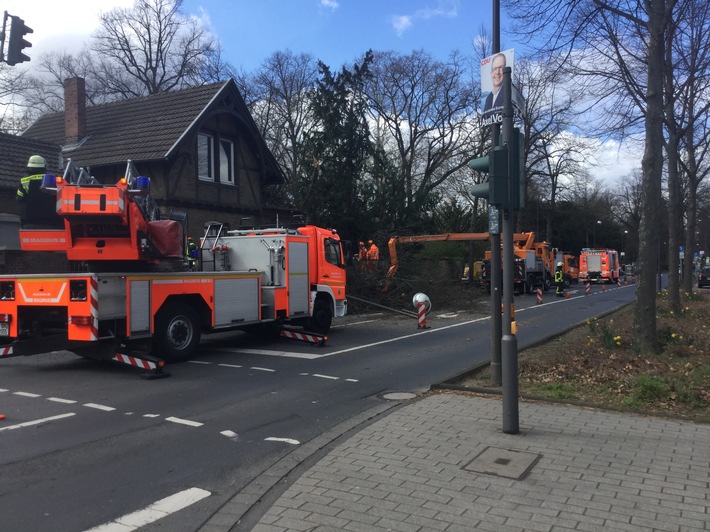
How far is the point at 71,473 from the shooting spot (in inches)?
199

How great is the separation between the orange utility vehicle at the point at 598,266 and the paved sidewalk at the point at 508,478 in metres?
48.4

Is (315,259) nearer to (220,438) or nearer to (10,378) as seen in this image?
(10,378)

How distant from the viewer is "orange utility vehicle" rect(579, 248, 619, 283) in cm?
5166

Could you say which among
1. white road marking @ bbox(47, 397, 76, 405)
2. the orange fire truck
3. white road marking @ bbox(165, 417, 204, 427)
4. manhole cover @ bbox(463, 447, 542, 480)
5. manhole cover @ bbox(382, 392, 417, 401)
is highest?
the orange fire truck

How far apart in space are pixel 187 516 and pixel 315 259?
33.7 feet

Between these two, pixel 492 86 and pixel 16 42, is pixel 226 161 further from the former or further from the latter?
pixel 492 86

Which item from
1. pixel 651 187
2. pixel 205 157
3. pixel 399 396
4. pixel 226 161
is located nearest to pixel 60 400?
pixel 399 396

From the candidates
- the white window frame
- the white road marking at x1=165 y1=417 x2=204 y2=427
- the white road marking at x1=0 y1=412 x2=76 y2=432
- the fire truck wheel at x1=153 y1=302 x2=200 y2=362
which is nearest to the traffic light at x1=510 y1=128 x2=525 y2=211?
the white road marking at x1=165 y1=417 x2=204 y2=427

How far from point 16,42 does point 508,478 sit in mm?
12536

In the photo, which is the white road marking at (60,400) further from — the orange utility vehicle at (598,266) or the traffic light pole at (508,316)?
the orange utility vehicle at (598,266)

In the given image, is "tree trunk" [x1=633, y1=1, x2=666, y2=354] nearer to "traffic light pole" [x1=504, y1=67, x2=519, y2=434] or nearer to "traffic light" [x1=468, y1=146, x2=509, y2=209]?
"traffic light pole" [x1=504, y1=67, x2=519, y2=434]

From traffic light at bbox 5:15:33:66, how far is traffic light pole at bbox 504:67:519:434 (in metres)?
10.3

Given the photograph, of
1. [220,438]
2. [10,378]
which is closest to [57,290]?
[10,378]

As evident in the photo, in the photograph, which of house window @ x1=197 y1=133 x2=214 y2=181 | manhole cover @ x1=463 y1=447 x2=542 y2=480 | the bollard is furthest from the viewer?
house window @ x1=197 y1=133 x2=214 y2=181
